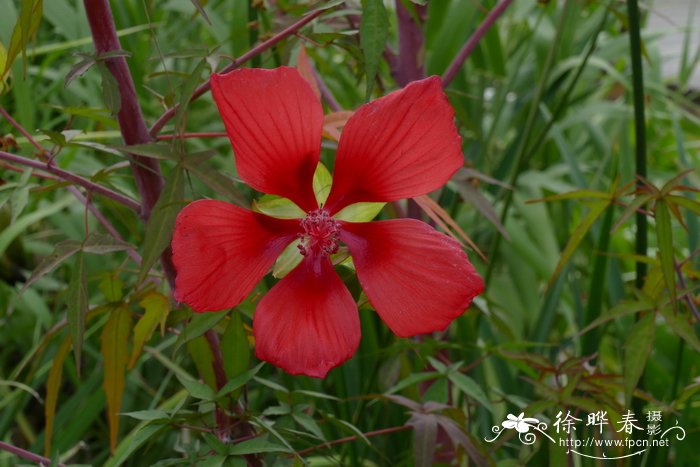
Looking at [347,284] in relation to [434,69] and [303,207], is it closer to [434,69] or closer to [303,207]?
[303,207]

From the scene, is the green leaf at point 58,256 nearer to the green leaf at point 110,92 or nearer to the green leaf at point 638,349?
the green leaf at point 110,92

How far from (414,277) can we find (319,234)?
0.06 meters

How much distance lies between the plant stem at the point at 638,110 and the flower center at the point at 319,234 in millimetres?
264

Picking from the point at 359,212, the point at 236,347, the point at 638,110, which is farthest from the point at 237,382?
the point at 638,110

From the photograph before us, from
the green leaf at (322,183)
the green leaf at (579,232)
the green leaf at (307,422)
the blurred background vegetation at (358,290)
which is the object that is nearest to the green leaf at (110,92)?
the blurred background vegetation at (358,290)

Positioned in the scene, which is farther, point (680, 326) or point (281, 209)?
point (680, 326)

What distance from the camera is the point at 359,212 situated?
51 centimetres

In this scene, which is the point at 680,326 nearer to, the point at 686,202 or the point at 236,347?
the point at 686,202

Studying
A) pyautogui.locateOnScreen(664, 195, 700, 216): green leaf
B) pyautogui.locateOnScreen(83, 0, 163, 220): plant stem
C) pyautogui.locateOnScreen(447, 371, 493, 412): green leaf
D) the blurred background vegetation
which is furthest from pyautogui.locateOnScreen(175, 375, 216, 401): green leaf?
pyautogui.locateOnScreen(664, 195, 700, 216): green leaf

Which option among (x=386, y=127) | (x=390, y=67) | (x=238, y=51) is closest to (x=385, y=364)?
(x=390, y=67)

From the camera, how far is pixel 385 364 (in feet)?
2.63

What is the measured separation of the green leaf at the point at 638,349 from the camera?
0.61 meters

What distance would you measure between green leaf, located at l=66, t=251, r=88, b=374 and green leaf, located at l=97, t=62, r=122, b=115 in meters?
0.09

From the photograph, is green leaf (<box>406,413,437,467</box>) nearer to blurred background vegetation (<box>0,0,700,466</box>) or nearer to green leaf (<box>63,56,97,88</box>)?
blurred background vegetation (<box>0,0,700,466</box>)
